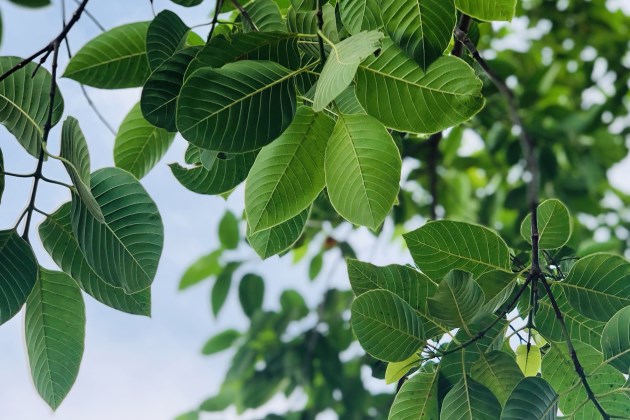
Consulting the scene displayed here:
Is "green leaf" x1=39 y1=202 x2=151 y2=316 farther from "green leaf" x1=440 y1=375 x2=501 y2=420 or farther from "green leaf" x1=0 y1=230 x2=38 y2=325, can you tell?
"green leaf" x1=440 y1=375 x2=501 y2=420

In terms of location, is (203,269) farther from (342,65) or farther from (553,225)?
(342,65)

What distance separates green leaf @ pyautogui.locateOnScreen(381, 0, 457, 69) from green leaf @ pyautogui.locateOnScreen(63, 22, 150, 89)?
0.88ft

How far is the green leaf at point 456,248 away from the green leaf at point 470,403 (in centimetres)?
9

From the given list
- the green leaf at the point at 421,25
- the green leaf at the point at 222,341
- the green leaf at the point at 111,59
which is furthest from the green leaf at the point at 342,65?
the green leaf at the point at 222,341

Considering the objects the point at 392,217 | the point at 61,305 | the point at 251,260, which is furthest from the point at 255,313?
the point at 61,305

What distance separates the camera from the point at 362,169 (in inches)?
20.1

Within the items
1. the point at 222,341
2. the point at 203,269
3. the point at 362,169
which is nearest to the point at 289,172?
the point at 362,169

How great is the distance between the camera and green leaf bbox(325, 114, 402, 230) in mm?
504

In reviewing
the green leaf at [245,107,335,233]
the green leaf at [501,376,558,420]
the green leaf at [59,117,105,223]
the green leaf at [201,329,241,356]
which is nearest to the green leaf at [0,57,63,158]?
the green leaf at [59,117,105,223]

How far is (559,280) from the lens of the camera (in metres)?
0.60

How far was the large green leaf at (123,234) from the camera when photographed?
1.71ft

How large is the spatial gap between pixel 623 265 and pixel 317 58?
0.92ft

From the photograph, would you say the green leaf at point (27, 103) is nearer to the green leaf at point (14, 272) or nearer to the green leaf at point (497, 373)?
the green leaf at point (14, 272)

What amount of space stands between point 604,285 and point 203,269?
1359mm
